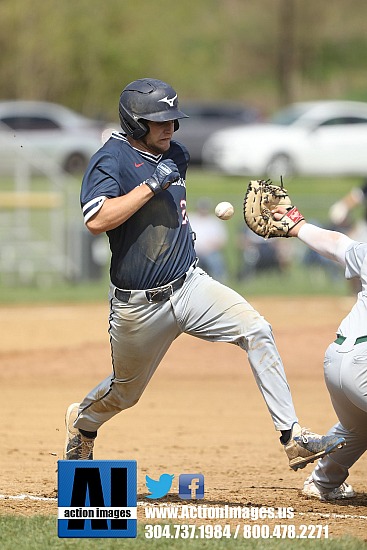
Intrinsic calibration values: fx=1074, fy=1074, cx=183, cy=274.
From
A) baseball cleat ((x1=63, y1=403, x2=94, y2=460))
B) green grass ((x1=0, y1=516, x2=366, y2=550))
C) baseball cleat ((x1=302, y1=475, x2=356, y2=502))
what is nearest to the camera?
green grass ((x1=0, y1=516, x2=366, y2=550))

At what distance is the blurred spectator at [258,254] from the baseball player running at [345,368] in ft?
37.5

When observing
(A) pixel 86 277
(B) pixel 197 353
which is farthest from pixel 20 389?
(A) pixel 86 277

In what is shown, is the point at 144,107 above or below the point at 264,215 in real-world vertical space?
above

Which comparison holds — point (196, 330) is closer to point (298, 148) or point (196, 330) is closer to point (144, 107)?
point (144, 107)

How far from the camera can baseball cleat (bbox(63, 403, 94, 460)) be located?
6.54m

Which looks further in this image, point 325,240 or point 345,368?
point 325,240

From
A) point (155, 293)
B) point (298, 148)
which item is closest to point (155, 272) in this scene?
point (155, 293)

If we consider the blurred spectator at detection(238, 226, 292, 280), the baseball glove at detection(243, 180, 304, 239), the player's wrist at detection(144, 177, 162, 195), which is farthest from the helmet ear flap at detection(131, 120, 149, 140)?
the blurred spectator at detection(238, 226, 292, 280)

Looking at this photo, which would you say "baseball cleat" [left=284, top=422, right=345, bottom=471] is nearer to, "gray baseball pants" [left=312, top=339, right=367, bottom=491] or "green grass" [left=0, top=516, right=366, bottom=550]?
"gray baseball pants" [left=312, top=339, right=367, bottom=491]

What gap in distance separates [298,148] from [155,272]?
73.5 feet

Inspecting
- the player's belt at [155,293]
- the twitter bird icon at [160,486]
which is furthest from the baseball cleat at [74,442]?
the player's belt at [155,293]

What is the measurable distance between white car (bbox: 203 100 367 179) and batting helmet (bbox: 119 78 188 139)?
21.2 m

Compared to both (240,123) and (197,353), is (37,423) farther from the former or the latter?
(240,123)

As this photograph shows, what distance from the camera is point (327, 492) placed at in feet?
20.9
